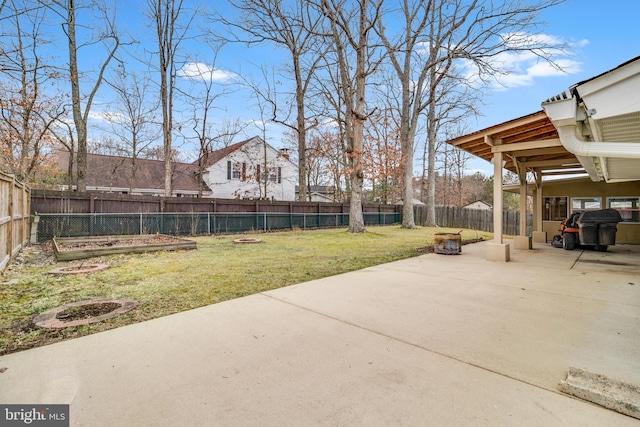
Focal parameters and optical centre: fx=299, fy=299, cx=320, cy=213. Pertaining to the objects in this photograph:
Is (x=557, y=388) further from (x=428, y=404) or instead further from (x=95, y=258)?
(x=95, y=258)

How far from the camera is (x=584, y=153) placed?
3115mm

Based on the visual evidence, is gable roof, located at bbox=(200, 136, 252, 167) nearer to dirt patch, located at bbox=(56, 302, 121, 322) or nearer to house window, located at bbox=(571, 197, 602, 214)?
house window, located at bbox=(571, 197, 602, 214)

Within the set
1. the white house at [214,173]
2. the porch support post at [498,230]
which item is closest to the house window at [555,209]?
the porch support post at [498,230]

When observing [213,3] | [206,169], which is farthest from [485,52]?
[206,169]

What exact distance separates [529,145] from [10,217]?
10.5 m

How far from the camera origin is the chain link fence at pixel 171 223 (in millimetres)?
9352

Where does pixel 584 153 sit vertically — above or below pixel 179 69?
below

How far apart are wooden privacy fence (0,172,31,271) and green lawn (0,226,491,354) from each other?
55 cm

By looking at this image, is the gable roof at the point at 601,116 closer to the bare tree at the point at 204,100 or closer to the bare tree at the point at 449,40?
the bare tree at the point at 449,40

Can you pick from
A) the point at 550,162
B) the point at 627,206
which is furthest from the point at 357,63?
the point at 627,206

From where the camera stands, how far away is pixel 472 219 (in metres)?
19.5

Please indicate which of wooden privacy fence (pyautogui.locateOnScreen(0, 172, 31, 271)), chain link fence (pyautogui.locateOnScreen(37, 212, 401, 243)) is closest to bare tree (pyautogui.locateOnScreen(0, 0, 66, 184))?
chain link fence (pyautogui.locateOnScreen(37, 212, 401, 243))

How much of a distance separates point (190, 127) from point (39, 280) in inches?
595

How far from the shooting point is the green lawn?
117 inches
